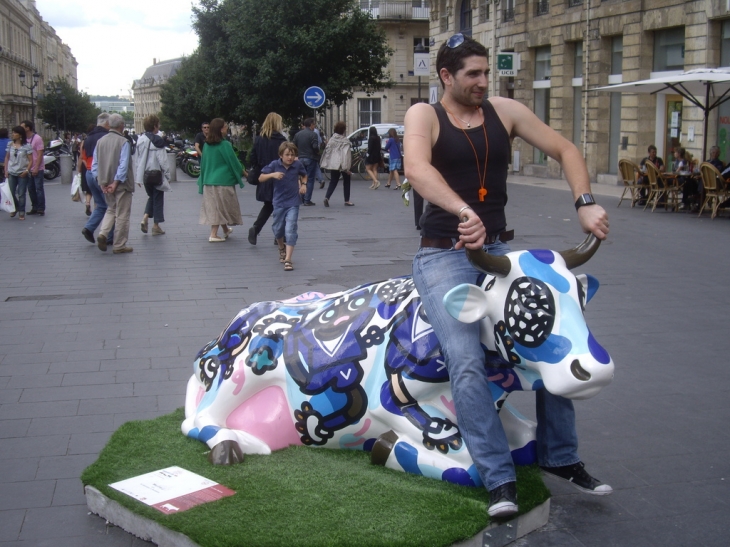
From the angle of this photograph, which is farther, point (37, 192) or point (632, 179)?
point (632, 179)

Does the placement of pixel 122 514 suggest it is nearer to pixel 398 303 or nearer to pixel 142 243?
pixel 398 303

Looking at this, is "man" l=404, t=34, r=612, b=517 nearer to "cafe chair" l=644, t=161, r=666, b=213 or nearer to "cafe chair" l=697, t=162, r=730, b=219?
"cafe chair" l=697, t=162, r=730, b=219

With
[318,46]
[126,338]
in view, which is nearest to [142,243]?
[126,338]

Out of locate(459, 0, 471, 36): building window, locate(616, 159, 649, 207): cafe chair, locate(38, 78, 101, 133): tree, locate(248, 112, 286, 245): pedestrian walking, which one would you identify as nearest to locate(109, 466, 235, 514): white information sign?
locate(248, 112, 286, 245): pedestrian walking

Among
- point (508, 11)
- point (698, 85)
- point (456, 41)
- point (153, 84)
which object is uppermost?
point (153, 84)

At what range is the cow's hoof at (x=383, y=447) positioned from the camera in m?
3.88

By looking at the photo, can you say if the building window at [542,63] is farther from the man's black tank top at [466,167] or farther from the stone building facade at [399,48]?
the man's black tank top at [466,167]

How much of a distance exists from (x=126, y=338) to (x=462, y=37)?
4546mm

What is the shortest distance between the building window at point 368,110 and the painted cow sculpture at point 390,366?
168 feet

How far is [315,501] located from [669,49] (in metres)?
21.9

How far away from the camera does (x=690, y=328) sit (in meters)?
7.49

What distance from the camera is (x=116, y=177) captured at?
37.9ft

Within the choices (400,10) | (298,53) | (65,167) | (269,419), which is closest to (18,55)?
(400,10)

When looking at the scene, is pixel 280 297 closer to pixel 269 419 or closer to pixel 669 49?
pixel 269 419
